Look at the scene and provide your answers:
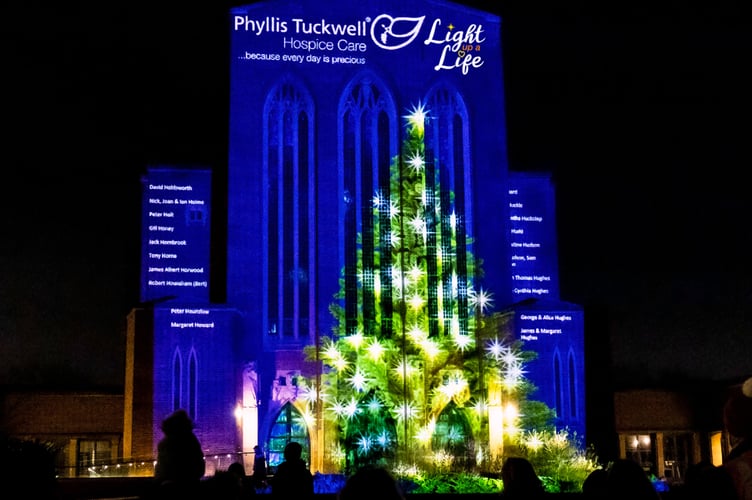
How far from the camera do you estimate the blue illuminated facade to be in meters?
32.1

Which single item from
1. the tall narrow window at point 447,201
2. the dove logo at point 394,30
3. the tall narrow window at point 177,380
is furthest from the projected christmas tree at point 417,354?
the tall narrow window at point 177,380

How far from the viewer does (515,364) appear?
31.4 metres

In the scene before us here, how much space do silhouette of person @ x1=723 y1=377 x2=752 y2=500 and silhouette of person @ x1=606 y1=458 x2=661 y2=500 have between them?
69cm

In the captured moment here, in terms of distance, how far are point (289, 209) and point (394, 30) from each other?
7280 millimetres

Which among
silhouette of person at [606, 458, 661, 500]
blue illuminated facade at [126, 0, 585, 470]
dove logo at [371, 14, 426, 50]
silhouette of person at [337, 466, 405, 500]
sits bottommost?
silhouette of person at [606, 458, 661, 500]

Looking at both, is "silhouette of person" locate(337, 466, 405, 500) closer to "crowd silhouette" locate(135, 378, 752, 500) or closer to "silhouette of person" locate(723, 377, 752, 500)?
"crowd silhouette" locate(135, 378, 752, 500)

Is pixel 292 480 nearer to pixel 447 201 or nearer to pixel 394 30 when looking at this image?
pixel 447 201

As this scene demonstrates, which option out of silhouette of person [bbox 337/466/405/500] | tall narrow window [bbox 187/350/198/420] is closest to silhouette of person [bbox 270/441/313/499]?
silhouette of person [bbox 337/466/405/500]

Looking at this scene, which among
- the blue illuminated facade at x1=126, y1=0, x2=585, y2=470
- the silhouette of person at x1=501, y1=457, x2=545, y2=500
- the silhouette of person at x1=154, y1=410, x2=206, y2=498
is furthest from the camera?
the blue illuminated facade at x1=126, y1=0, x2=585, y2=470

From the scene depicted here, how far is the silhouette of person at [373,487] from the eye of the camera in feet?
12.5

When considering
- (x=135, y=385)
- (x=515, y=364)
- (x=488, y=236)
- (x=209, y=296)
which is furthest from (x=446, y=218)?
(x=135, y=385)

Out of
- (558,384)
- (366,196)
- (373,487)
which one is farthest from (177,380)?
(373,487)

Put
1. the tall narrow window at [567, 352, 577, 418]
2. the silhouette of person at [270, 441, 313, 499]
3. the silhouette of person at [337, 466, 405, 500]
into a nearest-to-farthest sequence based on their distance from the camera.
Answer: the silhouette of person at [337, 466, 405, 500]
the silhouette of person at [270, 441, 313, 499]
the tall narrow window at [567, 352, 577, 418]

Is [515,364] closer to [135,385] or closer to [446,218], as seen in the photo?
[446,218]
